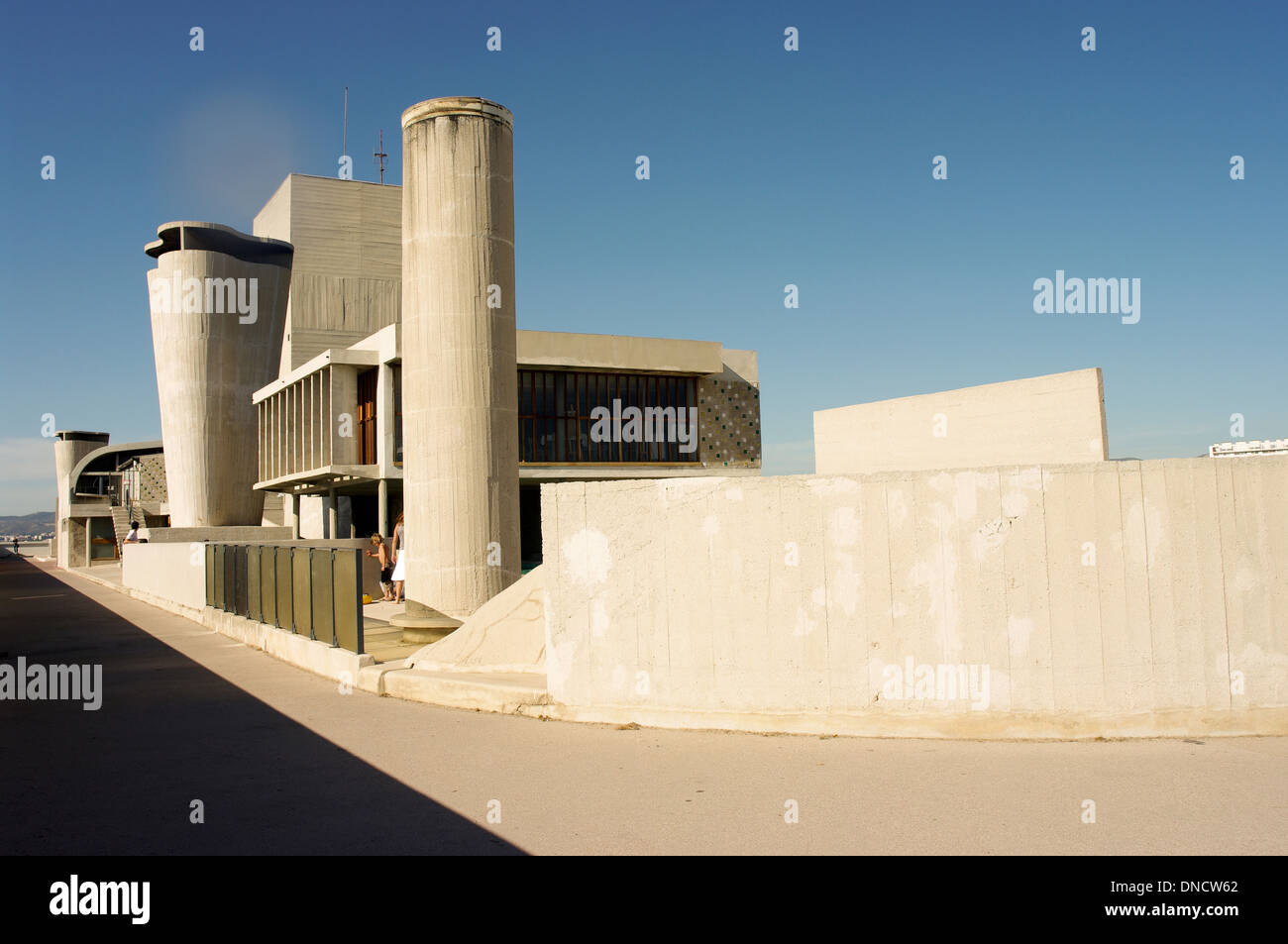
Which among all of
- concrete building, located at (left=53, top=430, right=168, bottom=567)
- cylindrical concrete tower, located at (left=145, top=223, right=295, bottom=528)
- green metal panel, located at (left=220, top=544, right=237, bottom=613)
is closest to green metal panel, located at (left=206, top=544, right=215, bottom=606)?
green metal panel, located at (left=220, top=544, right=237, bottom=613)

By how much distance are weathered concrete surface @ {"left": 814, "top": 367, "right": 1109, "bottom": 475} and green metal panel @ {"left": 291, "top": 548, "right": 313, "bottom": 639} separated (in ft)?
27.1

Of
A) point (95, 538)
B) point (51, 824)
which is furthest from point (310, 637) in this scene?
point (95, 538)

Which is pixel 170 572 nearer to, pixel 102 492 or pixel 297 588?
pixel 297 588

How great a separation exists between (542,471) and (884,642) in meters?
26.8

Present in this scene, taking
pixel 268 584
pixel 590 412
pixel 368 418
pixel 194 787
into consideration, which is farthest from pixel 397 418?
pixel 194 787

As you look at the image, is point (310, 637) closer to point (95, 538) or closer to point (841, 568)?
point (841, 568)

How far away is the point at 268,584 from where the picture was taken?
615 inches

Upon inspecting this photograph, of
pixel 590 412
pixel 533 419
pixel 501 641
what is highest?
pixel 590 412

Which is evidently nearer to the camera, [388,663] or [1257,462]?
[1257,462]

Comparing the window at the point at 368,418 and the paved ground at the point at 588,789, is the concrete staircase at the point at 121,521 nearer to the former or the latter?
the window at the point at 368,418

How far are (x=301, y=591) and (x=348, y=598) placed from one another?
2154mm

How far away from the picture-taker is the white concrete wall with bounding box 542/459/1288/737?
7.43 m

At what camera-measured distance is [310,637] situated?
13.2 m

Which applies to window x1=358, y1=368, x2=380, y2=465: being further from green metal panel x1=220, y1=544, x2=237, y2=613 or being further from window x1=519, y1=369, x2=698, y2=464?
green metal panel x1=220, y1=544, x2=237, y2=613
